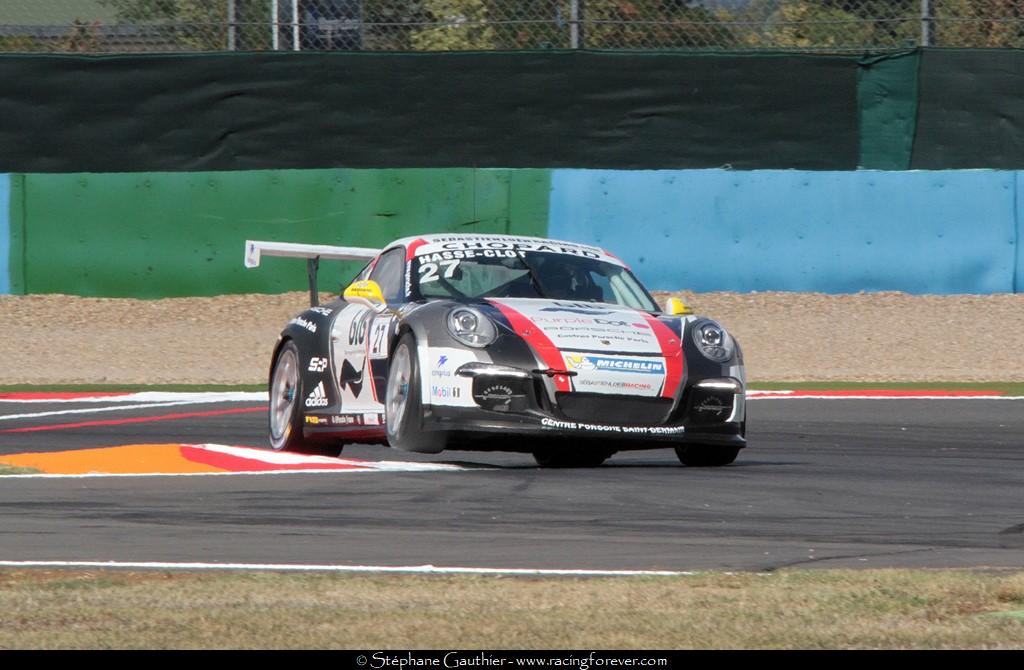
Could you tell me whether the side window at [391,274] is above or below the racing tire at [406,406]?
above

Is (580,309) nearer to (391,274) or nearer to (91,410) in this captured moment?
(391,274)

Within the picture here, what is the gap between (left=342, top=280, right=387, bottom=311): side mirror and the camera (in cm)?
955

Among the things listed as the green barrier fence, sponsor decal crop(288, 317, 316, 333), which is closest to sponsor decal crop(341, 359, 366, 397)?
sponsor decal crop(288, 317, 316, 333)

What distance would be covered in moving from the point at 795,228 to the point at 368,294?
8.96 meters

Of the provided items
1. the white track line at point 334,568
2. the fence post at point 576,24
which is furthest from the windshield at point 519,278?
the fence post at point 576,24

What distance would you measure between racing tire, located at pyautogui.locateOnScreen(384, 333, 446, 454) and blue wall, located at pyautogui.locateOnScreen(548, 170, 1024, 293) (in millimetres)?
8695

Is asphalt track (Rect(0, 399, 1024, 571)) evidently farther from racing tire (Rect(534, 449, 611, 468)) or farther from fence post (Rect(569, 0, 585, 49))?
fence post (Rect(569, 0, 585, 49))

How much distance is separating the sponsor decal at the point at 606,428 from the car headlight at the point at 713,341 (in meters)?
0.47

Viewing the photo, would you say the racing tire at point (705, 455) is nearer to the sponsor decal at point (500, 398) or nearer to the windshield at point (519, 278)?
the windshield at point (519, 278)

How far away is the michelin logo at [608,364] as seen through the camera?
345 inches

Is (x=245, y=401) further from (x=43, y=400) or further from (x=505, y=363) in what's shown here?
(x=505, y=363)

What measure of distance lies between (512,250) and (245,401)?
437 cm
